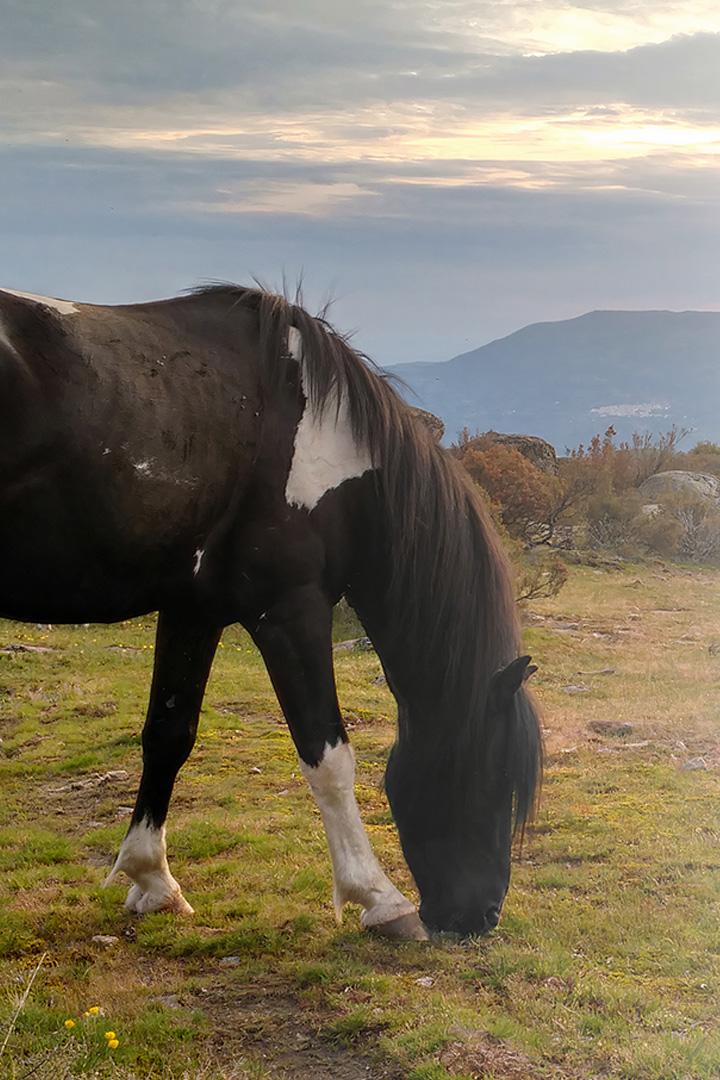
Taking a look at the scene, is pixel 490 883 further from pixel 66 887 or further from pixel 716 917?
A: pixel 66 887

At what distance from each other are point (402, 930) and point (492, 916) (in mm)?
387

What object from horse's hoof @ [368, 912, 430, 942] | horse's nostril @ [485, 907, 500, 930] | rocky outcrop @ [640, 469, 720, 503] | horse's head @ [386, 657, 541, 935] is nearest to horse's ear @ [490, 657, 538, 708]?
horse's head @ [386, 657, 541, 935]

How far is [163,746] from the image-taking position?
4.86 m

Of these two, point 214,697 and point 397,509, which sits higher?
point 397,509

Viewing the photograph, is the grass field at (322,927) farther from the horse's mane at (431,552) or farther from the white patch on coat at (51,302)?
the white patch on coat at (51,302)

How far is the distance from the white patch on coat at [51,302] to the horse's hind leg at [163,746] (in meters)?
1.42

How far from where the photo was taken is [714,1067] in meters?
3.31

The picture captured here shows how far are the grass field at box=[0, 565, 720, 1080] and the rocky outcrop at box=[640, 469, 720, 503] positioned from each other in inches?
672

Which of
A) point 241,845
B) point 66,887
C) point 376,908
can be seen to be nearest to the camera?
point 376,908

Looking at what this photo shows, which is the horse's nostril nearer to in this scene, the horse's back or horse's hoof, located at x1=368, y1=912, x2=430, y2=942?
horse's hoof, located at x1=368, y1=912, x2=430, y2=942

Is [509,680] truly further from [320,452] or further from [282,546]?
[320,452]

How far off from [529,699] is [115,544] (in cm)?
185

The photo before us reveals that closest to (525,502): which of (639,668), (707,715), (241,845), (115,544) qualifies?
(639,668)

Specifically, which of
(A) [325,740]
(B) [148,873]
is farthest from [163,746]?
(A) [325,740]
